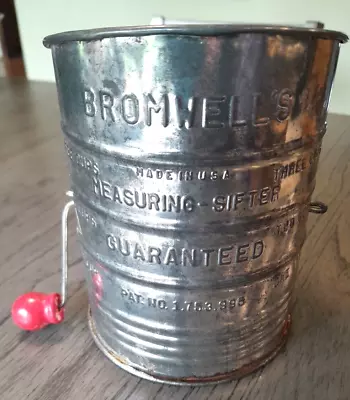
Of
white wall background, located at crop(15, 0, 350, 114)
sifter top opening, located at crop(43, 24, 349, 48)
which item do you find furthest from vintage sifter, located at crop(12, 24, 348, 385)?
white wall background, located at crop(15, 0, 350, 114)

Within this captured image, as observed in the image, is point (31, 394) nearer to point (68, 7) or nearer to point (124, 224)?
point (124, 224)

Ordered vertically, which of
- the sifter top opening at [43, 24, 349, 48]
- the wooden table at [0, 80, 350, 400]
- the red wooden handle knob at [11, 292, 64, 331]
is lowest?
the wooden table at [0, 80, 350, 400]

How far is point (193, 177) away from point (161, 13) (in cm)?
157

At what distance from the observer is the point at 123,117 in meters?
0.36

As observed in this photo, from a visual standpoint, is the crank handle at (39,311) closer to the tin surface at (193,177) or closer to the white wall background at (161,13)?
the tin surface at (193,177)

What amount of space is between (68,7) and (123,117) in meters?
1.81

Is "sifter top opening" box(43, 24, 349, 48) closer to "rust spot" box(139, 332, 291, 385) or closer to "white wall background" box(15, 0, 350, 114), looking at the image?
"rust spot" box(139, 332, 291, 385)

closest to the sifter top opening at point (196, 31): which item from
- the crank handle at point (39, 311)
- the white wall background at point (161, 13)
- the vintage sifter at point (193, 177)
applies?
the vintage sifter at point (193, 177)

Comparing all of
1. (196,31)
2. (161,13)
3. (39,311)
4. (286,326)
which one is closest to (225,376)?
(286,326)

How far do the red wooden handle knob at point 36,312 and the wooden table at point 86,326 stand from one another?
1 cm

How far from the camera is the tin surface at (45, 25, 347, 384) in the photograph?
34cm

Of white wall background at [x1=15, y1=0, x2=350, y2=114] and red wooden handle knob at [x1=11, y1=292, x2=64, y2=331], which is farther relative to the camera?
white wall background at [x1=15, y1=0, x2=350, y2=114]

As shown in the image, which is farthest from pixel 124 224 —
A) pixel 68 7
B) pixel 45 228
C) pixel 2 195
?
pixel 68 7

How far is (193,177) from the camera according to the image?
37 cm
